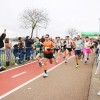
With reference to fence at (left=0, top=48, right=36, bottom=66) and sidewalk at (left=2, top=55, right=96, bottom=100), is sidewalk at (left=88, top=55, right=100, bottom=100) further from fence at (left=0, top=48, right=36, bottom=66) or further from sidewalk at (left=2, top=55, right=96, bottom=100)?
fence at (left=0, top=48, right=36, bottom=66)

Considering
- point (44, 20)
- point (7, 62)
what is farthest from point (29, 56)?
point (44, 20)

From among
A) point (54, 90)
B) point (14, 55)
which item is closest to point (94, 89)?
point (54, 90)

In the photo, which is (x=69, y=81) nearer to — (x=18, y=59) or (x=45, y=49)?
(x=45, y=49)

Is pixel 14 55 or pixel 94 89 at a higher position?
pixel 14 55

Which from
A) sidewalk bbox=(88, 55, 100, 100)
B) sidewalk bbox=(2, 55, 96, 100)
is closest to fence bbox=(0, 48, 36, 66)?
sidewalk bbox=(2, 55, 96, 100)

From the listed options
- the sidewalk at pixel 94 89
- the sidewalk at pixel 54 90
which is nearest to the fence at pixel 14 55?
the sidewalk at pixel 54 90

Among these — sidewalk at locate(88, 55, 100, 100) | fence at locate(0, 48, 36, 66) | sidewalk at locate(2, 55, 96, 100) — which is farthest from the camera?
fence at locate(0, 48, 36, 66)

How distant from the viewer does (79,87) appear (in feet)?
32.0

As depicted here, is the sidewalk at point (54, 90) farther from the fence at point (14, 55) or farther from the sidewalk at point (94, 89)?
the fence at point (14, 55)

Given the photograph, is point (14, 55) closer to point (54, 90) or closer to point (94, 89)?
point (54, 90)

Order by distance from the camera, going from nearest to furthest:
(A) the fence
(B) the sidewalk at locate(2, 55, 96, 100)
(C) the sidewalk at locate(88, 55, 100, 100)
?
(C) the sidewalk at locate(88, 55, 100, 100)
(B) the sidewalk at locate(2, 55, 96, 100)
(A) the fence

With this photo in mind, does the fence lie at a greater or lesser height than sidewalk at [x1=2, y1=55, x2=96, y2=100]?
greater

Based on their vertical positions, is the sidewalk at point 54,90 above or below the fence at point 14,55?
below

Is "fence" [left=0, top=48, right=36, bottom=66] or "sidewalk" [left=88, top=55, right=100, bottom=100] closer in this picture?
"sidewalk" [left=88, top=55, right=100, bottom=100]
